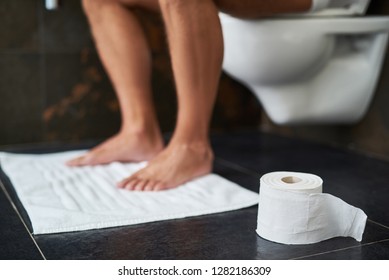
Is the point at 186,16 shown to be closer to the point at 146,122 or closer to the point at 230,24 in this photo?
the point at 230,24

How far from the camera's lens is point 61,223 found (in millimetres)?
1185

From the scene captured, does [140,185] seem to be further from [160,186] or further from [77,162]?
[77,162]

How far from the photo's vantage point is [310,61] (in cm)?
172

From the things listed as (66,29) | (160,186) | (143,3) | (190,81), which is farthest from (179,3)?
(66,29)

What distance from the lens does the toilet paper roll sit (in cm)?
109

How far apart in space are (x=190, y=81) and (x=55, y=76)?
0.81 m

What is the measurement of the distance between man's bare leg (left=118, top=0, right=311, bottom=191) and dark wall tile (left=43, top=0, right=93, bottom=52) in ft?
2.37

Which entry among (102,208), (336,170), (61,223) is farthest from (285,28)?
(61,223)

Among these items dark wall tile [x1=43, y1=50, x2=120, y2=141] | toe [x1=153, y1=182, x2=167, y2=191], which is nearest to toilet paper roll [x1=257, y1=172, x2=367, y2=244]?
toe [x1=153, y1=182, x2=167, y2=191]

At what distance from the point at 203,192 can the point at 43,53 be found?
37.3 inches

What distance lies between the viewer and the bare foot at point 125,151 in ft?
5.54

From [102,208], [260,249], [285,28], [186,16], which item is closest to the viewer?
[260,249]

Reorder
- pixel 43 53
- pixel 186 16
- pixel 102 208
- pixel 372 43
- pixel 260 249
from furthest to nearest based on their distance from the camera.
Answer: pixel 43 53 → pixel 372 43 → pixel 186 16 → pixel 102 208 → pixel 260 249

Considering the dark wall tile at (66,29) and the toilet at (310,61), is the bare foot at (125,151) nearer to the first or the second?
the toilet at (310,61)
